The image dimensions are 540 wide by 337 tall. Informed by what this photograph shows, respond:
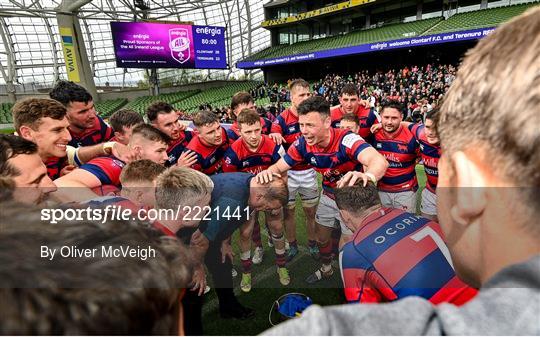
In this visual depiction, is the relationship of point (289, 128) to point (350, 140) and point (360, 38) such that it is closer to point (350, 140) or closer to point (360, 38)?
point (350, 140)

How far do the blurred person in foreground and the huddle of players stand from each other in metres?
→ 1.02

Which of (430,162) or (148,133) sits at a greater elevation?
(148,133)

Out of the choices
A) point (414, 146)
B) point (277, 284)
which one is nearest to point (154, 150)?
point (277, 284)

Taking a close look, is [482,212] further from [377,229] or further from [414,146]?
[414,146]

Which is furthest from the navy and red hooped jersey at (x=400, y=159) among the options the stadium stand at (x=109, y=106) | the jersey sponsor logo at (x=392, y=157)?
Result: the stadium stand at (x=109, y=106)

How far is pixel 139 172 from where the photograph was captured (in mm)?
2139

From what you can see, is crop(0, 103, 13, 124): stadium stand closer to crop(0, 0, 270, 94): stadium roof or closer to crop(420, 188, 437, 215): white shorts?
crop(0, 0, 270, 94): stadium roof

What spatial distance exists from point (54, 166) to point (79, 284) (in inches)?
127

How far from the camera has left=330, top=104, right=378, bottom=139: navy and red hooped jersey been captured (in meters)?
4.98

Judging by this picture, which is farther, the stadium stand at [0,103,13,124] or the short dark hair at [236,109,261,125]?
the stadium stand at [0,103,13,124]

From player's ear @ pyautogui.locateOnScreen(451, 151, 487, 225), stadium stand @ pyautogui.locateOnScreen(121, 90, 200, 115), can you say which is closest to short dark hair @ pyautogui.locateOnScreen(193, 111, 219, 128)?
player's ear @ pyautogui.locateOnScreen(451, 151, 487, 225)

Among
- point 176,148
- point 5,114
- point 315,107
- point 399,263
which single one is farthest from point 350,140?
point 5,114

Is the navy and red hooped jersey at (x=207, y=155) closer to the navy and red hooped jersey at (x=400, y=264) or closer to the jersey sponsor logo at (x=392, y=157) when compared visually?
the jersey sponsor logo at (x=392, y=157)

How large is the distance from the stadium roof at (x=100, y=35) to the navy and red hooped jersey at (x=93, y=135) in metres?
26.7
